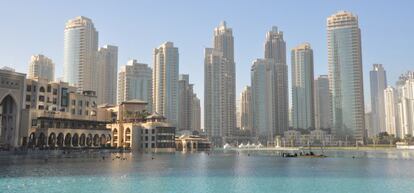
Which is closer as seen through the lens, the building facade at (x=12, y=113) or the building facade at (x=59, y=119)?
the building facade at (x=12, y=113)

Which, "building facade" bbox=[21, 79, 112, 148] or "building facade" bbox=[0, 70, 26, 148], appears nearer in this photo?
"building facade" bbox=[0, 70, 26, 148]

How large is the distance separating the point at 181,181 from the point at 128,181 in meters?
7.02

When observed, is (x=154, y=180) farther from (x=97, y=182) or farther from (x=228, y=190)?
(x=228, y=190)

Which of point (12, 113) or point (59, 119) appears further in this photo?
point (59, 119)

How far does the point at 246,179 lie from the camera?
62.8m

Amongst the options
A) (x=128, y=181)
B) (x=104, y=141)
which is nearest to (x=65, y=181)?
(x=128, y=181)

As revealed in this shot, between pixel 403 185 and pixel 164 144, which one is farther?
pixel 164 144

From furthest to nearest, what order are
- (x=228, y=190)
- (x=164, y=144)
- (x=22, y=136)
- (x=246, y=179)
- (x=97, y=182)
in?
(x=164, y=144) → (x=22, y=136) → (x=246, y=179) → (x=97, y=182) → (x=228, y=190)

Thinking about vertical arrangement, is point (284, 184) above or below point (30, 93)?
below

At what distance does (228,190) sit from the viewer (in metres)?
49.6

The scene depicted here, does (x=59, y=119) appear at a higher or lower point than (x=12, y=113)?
lower

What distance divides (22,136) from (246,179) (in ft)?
325

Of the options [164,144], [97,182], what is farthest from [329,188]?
[164,144]

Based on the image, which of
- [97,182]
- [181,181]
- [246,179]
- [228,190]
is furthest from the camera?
[246,179]
